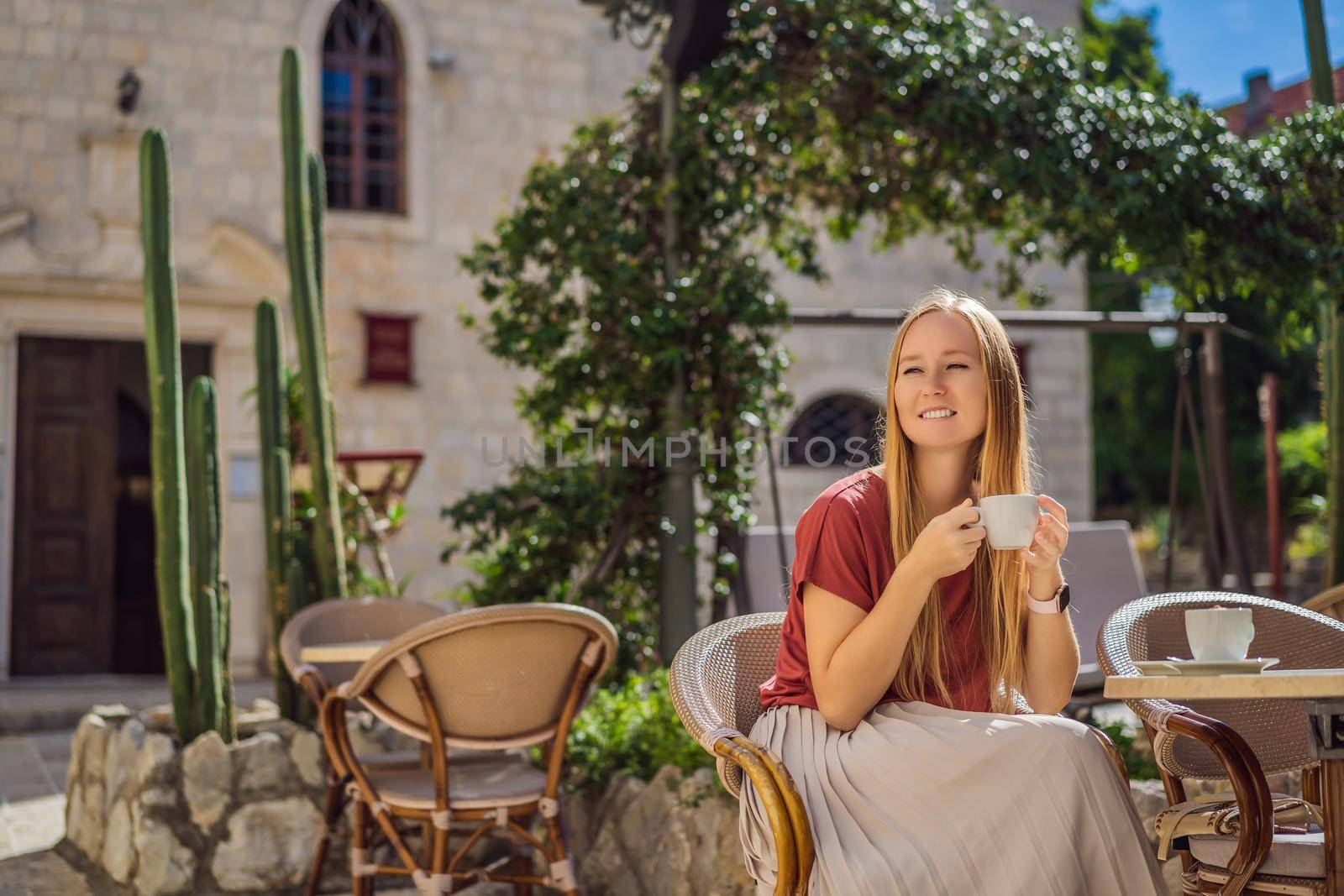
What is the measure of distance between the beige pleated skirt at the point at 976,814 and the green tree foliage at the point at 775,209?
109 inches

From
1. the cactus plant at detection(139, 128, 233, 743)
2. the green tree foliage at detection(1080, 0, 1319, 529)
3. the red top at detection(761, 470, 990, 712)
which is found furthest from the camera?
the green tree foliage at detection(1080, 0, 1319, 529)

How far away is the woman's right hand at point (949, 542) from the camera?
1804mm

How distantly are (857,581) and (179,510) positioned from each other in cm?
274

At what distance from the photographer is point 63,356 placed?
29.0ft

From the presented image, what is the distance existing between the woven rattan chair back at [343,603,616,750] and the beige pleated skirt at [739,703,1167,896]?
49.8 inches

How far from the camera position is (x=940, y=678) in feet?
6.59

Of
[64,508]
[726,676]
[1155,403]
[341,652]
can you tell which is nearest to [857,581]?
[726,676]

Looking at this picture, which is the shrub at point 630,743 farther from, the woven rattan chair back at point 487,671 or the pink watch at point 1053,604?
the pink watch at point 1053,604

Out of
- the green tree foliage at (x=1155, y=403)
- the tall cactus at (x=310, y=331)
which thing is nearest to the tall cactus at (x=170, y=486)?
the tall cactus at (x=310, y=331)

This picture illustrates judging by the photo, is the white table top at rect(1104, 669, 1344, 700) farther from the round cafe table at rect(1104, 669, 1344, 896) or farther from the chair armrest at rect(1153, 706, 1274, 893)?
the chair armrest at rect(1153, 706, 1274, 893)

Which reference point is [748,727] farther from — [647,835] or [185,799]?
[185,799]

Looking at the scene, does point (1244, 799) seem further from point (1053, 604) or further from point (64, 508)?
point (64, 508)

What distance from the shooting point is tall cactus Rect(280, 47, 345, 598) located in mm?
4371

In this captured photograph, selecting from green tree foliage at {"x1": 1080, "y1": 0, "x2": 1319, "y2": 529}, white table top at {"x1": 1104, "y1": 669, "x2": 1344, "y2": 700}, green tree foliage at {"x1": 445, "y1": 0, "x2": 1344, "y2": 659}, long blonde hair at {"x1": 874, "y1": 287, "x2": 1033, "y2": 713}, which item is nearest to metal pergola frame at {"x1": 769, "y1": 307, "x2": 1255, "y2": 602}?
green tree foliage at {"x1": 445, "y1": 0, "x2": 1344, "y2": 659}
